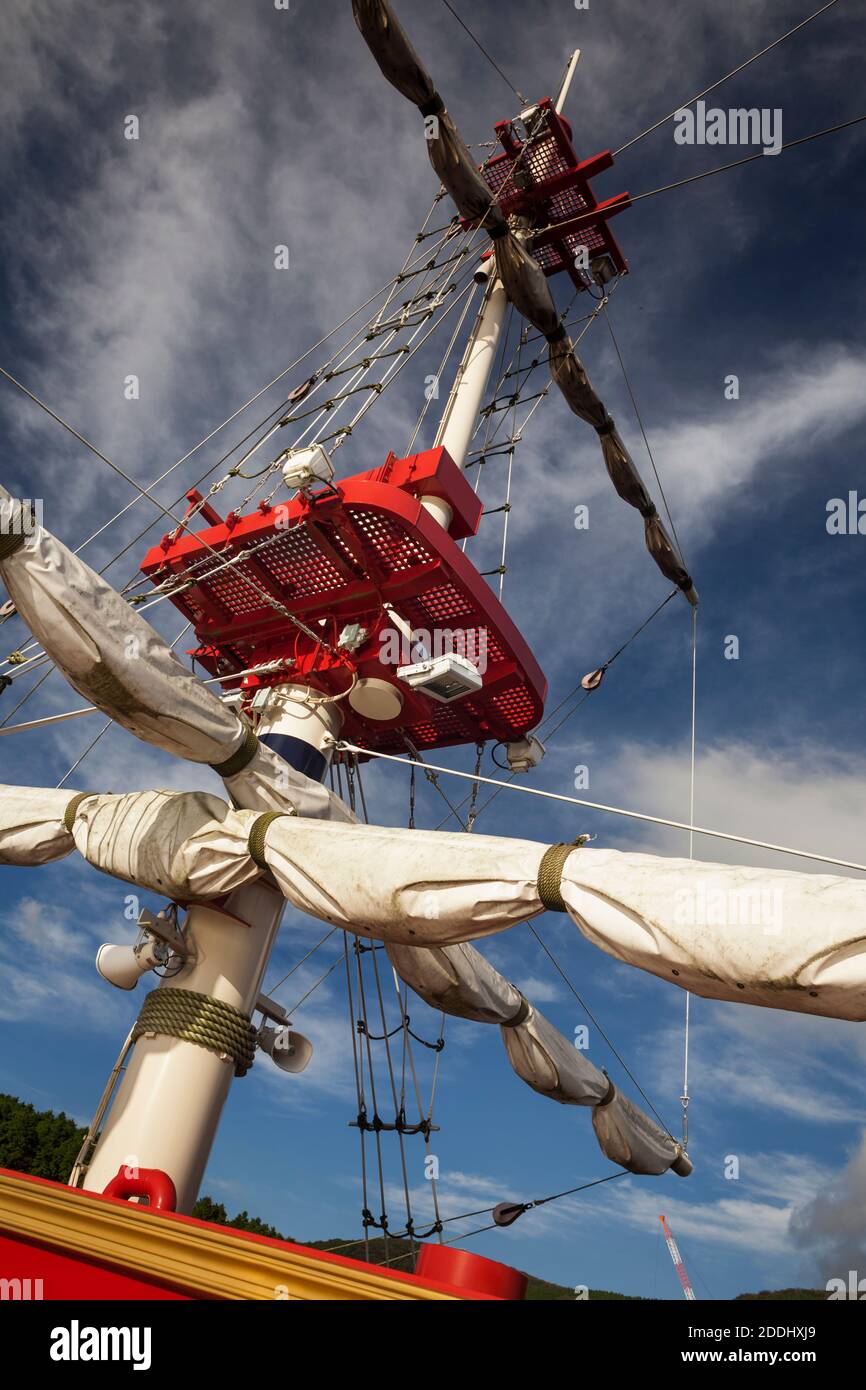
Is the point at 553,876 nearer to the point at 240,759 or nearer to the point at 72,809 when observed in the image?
the point at 240,759

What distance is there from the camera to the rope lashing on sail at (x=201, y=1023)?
5.37m

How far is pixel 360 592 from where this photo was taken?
772 cm

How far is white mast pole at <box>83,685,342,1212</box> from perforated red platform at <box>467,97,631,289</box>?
36.7 ft

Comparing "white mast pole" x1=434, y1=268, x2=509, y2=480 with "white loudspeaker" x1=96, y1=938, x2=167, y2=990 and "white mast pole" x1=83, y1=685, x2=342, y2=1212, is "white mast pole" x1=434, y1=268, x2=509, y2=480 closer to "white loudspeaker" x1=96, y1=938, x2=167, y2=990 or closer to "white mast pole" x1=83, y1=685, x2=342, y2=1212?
"white mast pole" x1=83, y1=685, x2=342, y2=1212

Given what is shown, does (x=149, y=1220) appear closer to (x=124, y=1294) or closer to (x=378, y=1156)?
(x=124, y=1294)

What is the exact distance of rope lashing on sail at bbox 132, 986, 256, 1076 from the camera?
5.37m

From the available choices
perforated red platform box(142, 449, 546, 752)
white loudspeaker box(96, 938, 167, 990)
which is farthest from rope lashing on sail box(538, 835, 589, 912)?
perforated red platform box(142, 449, 546, 752)

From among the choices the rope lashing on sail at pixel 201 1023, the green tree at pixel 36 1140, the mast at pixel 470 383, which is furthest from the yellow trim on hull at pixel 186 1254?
the green tree at pixel 36 1140
